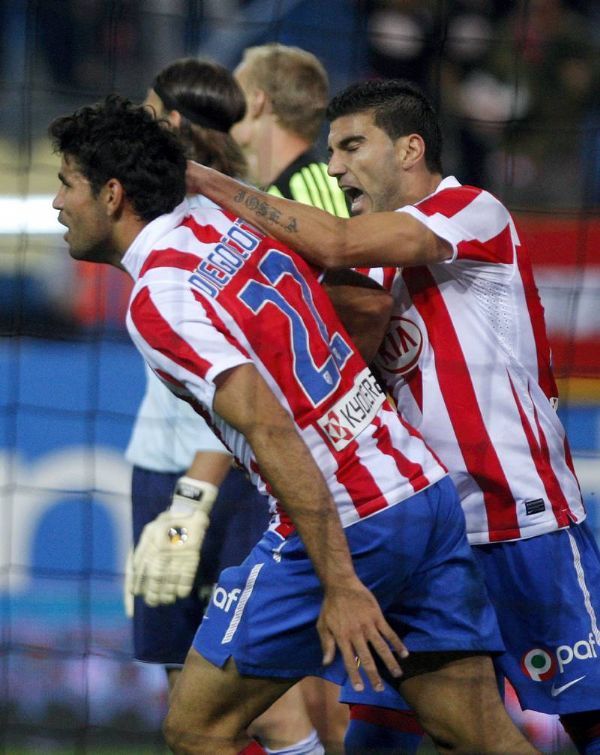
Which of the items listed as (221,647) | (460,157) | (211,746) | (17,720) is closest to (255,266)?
(221,647)

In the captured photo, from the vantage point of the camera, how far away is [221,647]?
2.43 metres

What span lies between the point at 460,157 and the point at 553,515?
2.39 m

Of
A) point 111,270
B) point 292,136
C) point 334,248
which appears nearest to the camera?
point 334,248

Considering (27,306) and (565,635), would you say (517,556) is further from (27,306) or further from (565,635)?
(27,306)

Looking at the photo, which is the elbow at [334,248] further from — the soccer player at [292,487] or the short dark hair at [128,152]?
the short dark hair at [128,152]

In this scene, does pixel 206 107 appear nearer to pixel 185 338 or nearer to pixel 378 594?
pixel 185 338

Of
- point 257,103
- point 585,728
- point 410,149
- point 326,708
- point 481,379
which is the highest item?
point 257,103

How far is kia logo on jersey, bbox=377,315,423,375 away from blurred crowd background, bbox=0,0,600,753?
124 centimetres

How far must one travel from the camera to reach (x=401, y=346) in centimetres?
269

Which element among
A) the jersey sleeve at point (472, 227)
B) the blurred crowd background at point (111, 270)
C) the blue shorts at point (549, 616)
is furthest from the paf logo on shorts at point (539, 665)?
the blurred crowd background at point (111, 270)

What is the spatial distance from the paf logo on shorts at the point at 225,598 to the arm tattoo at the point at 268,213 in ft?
2.16

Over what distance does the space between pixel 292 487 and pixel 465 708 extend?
55 cm

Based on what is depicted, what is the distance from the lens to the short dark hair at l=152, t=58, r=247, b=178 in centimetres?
336

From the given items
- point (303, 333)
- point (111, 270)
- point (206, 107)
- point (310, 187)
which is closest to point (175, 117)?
point (206, 107)
